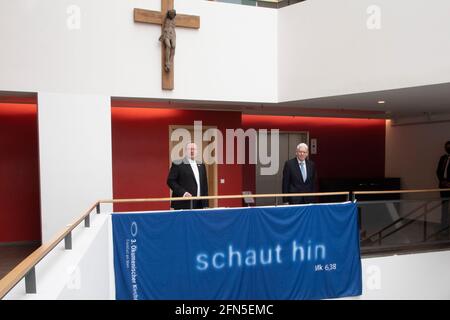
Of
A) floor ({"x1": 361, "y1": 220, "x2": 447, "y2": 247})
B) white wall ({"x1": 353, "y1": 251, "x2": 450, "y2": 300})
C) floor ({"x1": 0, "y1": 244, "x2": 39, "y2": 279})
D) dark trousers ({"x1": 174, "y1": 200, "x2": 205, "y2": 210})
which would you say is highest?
dark trousers ({"x1": 174, "y1": 200, "x2": 205, "y2": 210})

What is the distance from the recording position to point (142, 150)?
8.34 m

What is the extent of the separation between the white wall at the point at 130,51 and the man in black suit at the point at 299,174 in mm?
1984


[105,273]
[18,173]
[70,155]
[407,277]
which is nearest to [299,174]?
[407,277]

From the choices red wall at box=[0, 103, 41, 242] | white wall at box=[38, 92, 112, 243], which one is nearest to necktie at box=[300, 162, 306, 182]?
white wall at box=[38, 92, 112, 243]

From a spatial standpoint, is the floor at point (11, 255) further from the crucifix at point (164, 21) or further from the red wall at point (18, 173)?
the crucifix at point (164, 21)

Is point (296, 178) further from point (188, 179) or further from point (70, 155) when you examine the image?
point (70, 155)

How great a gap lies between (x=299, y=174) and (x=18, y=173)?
17.9ft

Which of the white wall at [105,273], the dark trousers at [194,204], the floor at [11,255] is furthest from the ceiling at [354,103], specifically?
the floor at [11,255]

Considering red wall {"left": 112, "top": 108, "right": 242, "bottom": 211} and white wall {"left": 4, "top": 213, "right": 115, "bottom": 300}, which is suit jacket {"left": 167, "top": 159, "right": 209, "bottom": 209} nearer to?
white wall {"left": 4, "top": 213, "right": 115, "bottom": 300}

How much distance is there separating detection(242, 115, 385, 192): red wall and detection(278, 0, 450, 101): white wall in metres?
3.64

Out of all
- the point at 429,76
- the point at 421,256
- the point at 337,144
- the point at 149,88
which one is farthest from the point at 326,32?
the point at 337,144

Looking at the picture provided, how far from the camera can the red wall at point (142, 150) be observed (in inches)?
322

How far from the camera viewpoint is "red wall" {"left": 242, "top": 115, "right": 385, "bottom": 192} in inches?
438
